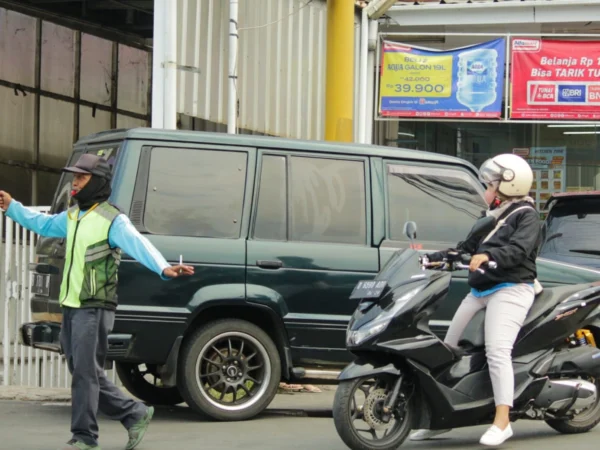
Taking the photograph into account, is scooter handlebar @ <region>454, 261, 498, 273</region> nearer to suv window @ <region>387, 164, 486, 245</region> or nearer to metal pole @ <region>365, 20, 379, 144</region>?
suv window @ <region>387, 164, 486, 245</region>

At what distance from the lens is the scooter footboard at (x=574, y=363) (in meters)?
6.78

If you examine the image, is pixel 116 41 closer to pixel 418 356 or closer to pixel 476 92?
pixel 476 92

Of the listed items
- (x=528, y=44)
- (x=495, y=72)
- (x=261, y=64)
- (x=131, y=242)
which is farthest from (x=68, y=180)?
(x=528, y=44)

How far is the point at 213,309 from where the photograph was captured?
795 cm

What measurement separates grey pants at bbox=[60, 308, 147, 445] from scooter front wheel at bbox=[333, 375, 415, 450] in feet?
4.42

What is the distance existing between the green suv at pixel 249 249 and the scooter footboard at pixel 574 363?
4.19 ft

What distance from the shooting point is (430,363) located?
20.7ft

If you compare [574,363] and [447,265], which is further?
[574,363]

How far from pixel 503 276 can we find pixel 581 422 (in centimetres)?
128

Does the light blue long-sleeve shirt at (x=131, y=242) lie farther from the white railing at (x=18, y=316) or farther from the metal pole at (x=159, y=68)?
the metal pole at (x=159, y=68)

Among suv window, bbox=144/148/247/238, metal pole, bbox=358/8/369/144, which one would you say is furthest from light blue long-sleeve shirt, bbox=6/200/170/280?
metal pole, bbox=358/8/369/144

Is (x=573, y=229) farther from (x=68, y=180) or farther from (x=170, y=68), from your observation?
(x=68, y=180)

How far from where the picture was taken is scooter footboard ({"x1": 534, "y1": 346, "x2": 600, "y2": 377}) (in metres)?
6.78

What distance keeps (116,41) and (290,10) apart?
5.37 metres
